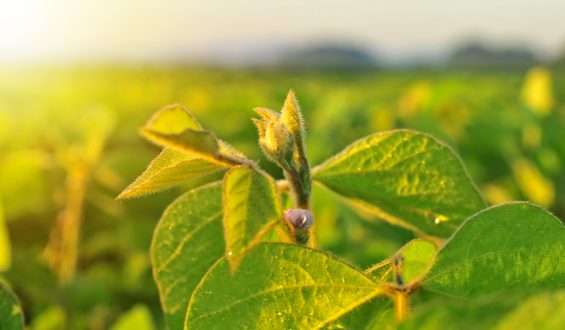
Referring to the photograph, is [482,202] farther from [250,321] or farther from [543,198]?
[543,198]

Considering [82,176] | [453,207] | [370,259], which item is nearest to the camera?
[453,207]

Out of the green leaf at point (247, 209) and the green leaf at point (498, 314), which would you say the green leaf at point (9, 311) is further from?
the green leaf at point (498, 314)

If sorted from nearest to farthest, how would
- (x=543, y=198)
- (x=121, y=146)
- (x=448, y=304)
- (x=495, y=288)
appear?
(x=448, y=304) < (x=495, y=288) < (x=543, y=198) < (x=121, y=146)

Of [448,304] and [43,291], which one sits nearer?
[448,304]

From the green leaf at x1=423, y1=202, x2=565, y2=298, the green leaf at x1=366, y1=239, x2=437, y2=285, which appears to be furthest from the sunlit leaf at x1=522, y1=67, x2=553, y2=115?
the green leaf at x1=423, y1=202, x2=565, y2=298

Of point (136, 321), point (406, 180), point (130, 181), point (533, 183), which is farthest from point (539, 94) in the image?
point (406, 180)

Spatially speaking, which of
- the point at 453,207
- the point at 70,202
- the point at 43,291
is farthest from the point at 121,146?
the point at 453,207
